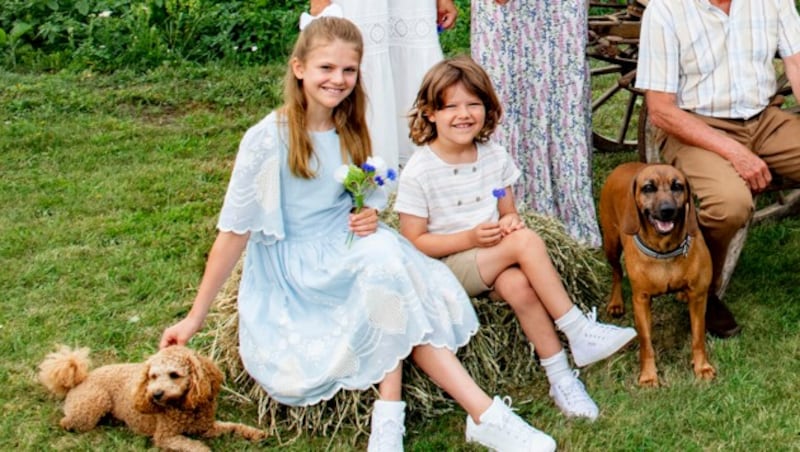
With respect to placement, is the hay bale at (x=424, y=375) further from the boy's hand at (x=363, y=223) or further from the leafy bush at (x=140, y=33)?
the leafy bush at (x=140, y=33)

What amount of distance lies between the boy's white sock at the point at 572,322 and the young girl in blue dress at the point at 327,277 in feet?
0.92

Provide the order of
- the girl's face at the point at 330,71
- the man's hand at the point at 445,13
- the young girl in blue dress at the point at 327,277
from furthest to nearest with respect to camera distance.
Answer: the man's hand at the point at 445,13, the girl's face at the point at 330,71, the young girl in blue dress at the point at 327,277

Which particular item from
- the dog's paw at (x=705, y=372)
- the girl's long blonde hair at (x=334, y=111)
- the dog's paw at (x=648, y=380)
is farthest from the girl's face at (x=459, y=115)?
the dog's paw at (x=705, y=372)

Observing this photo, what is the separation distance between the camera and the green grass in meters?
3.43

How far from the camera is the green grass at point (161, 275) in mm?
3434

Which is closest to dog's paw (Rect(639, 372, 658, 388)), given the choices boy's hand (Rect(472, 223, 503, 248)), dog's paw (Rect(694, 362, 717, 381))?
dog's paw (Rect(694, 362, 717, 381))

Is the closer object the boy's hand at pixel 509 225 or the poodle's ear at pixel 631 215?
the boy's hand at pixel 509 225

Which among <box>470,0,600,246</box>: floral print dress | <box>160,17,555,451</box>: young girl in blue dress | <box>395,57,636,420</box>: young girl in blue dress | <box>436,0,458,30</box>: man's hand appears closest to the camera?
<box>160,17,555,451</box>: young girl in blue dress

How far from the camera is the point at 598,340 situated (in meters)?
3.54

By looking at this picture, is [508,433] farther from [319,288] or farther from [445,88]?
[445,88]

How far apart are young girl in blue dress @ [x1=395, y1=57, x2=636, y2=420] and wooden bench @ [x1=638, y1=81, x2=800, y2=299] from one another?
803mm

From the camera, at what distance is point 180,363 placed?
3197mm

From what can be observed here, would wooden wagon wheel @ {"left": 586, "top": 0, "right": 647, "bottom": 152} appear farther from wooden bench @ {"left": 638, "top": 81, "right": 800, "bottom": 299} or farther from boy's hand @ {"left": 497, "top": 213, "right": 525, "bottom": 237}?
boy's hand @ {"left": 497, "top": 213, "right": 525, "bottom": 237}

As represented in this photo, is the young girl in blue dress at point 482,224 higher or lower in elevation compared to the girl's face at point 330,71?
lower
